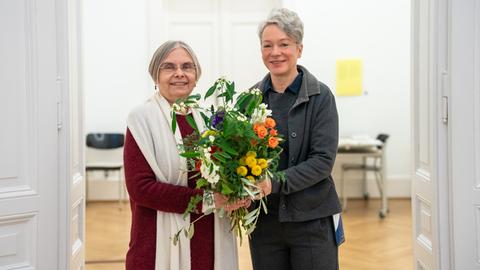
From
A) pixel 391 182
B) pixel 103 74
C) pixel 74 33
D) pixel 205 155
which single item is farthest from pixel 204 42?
pixel 205 155

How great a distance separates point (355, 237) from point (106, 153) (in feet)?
12.2

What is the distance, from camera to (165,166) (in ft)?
6.64

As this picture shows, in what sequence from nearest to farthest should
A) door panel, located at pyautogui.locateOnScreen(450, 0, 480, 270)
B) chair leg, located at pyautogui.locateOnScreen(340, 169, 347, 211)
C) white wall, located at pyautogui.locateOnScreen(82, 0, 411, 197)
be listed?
door panel, located at pyautogui.locateOnScreen(450, 0, 480, 270) < chair leg, located at pyautogui.locateOnScreen(340, 169, 347, 211) < white wall, located at pyautogui.locateOnScreen(82, 0, 411, 197)

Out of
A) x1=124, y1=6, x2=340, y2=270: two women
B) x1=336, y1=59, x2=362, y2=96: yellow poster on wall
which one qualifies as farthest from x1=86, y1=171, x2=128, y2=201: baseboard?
x1=124, y1=6, x2=340, y2=270: two women

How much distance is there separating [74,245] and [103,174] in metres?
4.94

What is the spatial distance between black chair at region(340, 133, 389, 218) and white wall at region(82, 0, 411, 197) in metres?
0.29

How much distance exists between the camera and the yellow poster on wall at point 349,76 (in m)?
7.25

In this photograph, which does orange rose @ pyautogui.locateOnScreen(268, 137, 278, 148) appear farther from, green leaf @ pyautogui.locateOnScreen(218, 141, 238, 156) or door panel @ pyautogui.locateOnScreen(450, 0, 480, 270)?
door panel @ pyautogui.locateOnScreen(450, 0, 480, 270)

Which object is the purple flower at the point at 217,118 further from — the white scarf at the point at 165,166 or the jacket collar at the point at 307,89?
the jacket collar at the point at 307,89

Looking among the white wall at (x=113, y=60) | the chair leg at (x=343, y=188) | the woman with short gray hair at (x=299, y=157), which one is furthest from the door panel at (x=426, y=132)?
the white wall at (x=113, y=60)

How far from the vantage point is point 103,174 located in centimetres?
745

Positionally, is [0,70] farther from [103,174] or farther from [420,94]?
[103,174]

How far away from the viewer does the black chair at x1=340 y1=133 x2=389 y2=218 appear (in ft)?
21.1

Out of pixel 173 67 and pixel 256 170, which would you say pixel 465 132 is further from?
pixel 173 67
